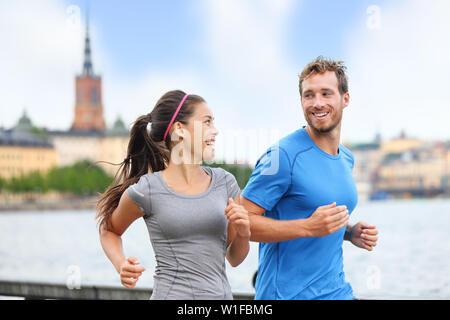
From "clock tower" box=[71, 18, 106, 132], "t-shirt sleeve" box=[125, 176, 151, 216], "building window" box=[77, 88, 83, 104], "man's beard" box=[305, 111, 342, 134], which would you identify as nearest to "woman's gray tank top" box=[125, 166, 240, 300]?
"t-shirt sleeve" box=[125, 176, 151, 216]

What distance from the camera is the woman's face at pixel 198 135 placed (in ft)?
6.21

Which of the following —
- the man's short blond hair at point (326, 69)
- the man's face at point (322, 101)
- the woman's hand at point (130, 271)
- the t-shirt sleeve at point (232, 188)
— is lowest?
the woman's hand at point (130, 271)

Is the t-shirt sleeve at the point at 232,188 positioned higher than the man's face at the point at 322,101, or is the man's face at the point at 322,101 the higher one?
the man's face at the point at 322,101

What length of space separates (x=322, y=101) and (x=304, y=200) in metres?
0.32

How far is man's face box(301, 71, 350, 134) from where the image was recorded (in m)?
2.04

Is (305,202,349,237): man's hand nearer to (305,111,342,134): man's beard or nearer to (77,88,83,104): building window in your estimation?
(305,111,342,134): man's beard

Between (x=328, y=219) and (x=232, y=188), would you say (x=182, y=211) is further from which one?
(x=328, y=219)

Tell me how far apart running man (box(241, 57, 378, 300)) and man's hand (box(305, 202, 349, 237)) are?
0.03m

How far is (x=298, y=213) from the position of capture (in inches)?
77.5

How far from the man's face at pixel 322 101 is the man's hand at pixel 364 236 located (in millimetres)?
352

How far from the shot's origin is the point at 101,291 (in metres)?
3.77

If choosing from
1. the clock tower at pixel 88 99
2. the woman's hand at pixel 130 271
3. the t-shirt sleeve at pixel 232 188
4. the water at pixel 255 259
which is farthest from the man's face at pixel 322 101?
the clock tower at pixel 88 99

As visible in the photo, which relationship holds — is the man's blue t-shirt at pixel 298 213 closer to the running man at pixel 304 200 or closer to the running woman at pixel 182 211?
the running man at pixel 304 200
